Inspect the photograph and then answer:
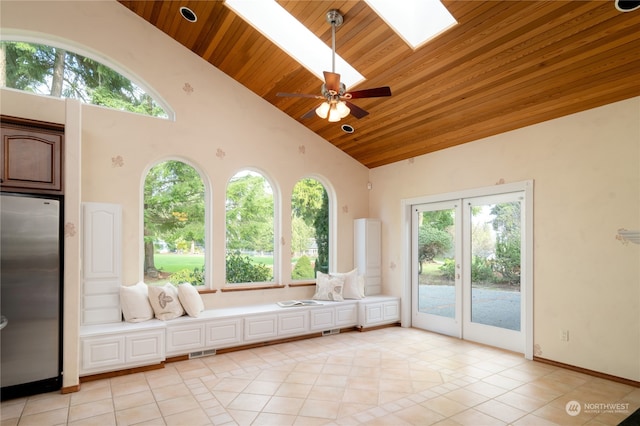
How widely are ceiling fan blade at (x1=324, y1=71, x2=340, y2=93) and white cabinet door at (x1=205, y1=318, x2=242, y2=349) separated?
9.86ft

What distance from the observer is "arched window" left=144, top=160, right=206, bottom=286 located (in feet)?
15.2

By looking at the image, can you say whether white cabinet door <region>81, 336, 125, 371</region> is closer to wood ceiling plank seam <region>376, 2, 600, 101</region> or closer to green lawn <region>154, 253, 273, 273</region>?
green lawn <region>154, 253, 273, 273</region>

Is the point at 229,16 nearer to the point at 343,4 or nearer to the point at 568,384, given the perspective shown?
the point at 343,4

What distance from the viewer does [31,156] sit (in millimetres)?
3229

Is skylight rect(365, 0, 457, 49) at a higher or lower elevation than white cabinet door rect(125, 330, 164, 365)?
higher

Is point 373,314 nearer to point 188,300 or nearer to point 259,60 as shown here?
point 188,300

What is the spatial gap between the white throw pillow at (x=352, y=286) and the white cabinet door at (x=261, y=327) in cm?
136

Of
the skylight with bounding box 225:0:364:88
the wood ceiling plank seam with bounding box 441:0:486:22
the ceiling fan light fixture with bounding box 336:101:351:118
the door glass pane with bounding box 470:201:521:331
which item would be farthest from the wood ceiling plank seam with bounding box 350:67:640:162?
the ceiling fan light fixture with bounding box 336:101:351:118

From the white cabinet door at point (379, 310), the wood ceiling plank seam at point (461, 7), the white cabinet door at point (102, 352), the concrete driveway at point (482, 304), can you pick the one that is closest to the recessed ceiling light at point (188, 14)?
the wood ceiling plank seam at point (461, 7)

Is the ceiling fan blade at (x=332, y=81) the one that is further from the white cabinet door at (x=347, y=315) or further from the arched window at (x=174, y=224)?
the white cabinet door at (x=347, y=315)

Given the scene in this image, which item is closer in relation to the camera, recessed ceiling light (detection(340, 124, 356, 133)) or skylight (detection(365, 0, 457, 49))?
skylight (detection(365, 0, 457, 49))

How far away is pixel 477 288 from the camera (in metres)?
4.96

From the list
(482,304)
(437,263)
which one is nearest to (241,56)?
(437,263)

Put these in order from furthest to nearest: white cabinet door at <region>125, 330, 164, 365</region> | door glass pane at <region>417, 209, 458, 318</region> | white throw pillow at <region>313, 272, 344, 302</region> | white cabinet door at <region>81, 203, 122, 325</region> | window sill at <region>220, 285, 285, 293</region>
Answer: white throw pillow at <region>313, 272, 344, 302</region>, door glass pane at <region>417, 209, 458, 318</region>, window sill at <region>220, 285, 285, 293</region>, white cabinet door at <region>81, 203, 122, 325</region>, white cabinet door at <region>125, 330, 164, 365</region>
